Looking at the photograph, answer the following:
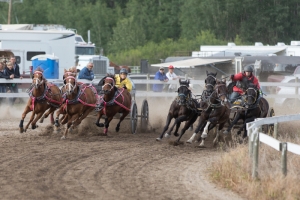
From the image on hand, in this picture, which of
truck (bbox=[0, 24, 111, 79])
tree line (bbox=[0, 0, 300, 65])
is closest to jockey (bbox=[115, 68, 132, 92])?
truck (bbox=[0, 24, 111, 79])

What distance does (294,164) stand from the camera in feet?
38.6

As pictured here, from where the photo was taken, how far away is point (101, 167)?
39.7 ft

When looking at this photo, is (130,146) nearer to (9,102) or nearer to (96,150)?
(96,150)

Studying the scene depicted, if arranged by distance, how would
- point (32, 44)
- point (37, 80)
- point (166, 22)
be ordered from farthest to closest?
point (166, 22) → point (32, 44) → point (37, 80)

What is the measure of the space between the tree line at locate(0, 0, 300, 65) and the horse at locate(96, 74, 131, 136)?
133 feet

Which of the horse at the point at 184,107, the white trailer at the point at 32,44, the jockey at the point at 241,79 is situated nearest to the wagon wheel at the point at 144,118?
the horse at the point at 184,107

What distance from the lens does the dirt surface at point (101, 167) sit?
10.1 m

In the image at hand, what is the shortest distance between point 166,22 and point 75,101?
2160 inches

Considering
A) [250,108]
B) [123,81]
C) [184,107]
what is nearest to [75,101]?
[123,81]

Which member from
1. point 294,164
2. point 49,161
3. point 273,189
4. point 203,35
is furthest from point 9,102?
point 203,35

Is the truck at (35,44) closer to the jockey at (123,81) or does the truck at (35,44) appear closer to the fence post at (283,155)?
the jockey at (123,81)

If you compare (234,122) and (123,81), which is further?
(123,81)

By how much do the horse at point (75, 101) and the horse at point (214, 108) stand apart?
2.45 m

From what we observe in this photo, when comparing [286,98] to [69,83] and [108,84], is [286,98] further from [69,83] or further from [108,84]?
[69,83]
